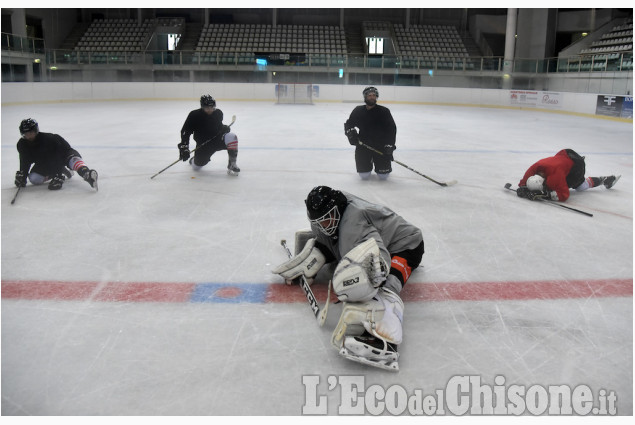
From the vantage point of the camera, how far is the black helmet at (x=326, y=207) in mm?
2984

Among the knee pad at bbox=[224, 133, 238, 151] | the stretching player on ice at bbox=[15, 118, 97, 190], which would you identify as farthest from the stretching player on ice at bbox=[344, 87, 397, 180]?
the stretching player on ice at bbox=[15, 118, 97, 190]

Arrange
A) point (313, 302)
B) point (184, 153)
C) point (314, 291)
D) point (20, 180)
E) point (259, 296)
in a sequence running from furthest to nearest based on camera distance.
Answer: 1. point (184, 153)
2. point (20, 180)
3. point (314, 291)
4. point (259, 296)
5. point (313, 302)

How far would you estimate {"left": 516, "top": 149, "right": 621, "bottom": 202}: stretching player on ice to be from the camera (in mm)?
5863

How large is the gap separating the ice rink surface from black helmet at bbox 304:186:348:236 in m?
0.53

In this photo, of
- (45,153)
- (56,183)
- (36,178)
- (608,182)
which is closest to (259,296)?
(56,183)

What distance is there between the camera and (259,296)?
11.2ft

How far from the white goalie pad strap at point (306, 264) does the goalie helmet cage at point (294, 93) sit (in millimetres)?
19716

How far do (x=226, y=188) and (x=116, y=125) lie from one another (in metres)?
7.57

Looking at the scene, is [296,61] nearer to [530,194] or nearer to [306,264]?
[530,194]

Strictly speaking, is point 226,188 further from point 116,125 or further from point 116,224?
point 116,125

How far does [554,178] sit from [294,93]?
17951 millimetres

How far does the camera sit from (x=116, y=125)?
509 inches

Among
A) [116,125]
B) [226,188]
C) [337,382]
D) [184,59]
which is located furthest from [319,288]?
[184,59]

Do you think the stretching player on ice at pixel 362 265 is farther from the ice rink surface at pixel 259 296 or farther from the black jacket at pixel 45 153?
the black jacket at pixel 45 153
